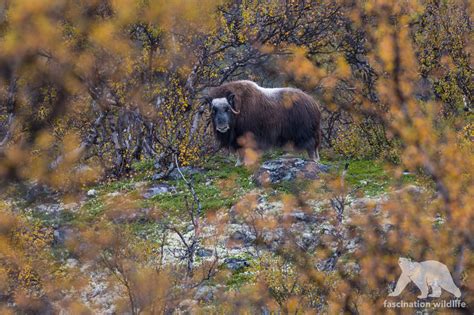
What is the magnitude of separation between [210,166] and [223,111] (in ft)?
3.66

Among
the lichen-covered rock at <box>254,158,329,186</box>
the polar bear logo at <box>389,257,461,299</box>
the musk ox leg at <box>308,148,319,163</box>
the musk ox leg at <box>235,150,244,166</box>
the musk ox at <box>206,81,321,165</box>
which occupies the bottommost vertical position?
the musk ox leg at <box>308,148,319,163</box>

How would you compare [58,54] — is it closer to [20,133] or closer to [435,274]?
[20,133]

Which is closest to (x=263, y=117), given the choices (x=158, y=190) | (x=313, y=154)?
(x=313, y=154)

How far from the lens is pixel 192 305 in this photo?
6.47 metres

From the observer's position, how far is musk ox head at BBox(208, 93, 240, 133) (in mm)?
11062

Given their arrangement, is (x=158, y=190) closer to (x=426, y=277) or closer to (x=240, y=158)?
(x=240, y=158)

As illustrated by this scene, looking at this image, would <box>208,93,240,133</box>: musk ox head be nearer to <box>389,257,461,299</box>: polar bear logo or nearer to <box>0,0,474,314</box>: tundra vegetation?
<box>0,0,474,314</box>: tundra vegetation

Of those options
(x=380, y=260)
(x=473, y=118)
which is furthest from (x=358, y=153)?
(x=380, y=260)

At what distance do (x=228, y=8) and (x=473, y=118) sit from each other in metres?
5.46

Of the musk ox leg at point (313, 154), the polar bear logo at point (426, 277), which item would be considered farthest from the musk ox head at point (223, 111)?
the polar bear logo at point (426, 277)

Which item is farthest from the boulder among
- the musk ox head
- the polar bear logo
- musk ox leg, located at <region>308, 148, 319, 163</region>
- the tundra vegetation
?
the polar bear logo

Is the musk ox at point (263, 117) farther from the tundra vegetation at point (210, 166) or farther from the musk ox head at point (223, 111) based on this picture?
the tundra vegetation at point (210, 166)

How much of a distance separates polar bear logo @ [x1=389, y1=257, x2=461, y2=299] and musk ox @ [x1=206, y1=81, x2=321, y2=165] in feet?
21.2

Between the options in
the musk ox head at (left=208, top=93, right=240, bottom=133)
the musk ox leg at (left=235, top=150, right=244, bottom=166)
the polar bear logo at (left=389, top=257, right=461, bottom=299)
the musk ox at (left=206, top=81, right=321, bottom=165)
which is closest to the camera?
the polar bear logo at (left=389, top=257, right=461, bottom=299)
